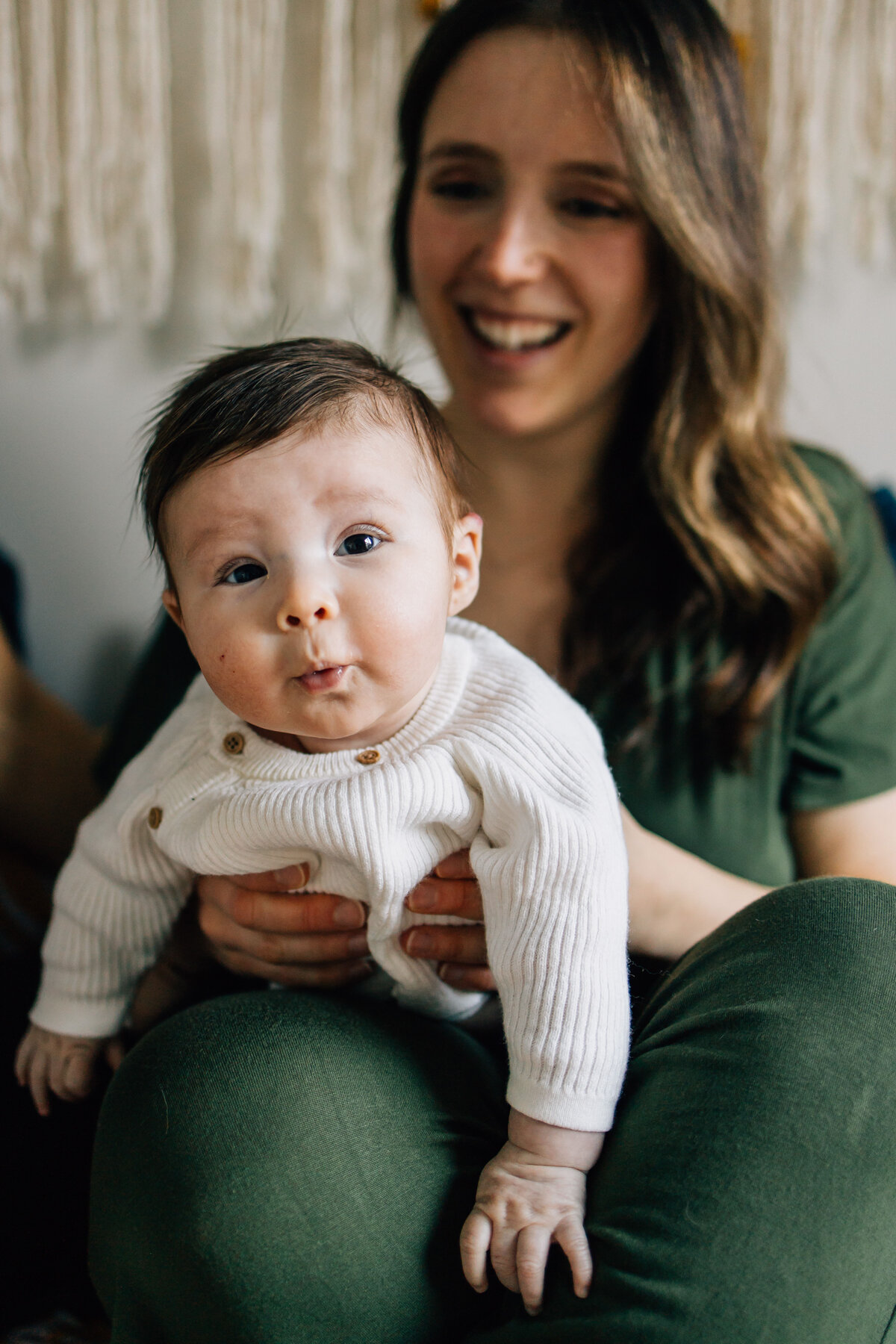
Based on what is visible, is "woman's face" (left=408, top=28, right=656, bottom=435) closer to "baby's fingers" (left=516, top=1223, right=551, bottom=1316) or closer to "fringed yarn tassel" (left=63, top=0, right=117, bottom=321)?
"fringed yarn tassel" (left=63, top=0, right=117, bottom=321)

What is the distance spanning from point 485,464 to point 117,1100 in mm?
731

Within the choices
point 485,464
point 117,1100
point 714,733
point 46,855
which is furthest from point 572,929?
point 46,855

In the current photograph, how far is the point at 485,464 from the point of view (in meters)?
1.13

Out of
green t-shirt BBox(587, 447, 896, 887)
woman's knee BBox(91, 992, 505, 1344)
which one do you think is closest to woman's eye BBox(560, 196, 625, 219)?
green t-shirt BBox(587, 447, 896, 887)

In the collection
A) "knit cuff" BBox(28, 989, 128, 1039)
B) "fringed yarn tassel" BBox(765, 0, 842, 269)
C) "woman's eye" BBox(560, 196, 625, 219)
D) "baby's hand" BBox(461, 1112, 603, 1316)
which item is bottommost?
"knit cuff" BBox(28, 989, 128, 1039)

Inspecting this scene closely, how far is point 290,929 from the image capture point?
746 millimetres

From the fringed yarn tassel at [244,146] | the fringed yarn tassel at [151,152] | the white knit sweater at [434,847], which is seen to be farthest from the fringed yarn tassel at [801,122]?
the white knit sweater at [434,847]

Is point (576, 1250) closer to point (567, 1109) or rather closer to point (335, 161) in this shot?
point (567, 1109)

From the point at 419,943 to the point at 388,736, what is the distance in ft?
0.48

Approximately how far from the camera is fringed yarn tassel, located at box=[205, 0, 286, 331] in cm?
121

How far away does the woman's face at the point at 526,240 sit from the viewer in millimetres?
929

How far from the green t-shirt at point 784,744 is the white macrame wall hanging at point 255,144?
50 cm

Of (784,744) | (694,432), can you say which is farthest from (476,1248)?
(694,432)

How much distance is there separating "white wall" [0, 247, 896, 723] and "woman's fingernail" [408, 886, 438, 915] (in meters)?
0.82
